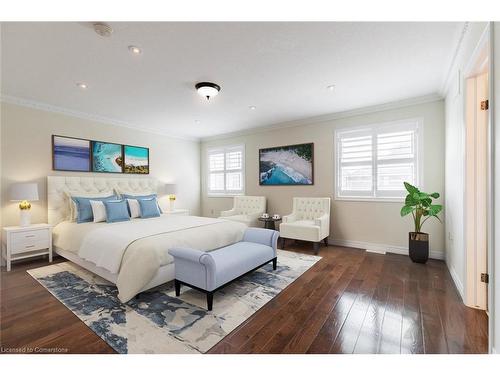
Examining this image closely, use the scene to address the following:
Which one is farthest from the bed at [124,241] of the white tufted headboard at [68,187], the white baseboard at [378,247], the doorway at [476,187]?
the doorway at [476,187]

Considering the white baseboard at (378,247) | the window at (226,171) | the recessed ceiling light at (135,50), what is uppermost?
the recessed ceiling light at (135,50)

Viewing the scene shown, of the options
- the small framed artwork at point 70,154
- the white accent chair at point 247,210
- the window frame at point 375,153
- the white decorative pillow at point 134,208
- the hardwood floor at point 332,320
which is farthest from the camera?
the white accent chair at point 247,210

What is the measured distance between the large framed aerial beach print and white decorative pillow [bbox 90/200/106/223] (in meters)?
3.30

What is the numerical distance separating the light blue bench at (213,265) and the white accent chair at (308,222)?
1.25 m

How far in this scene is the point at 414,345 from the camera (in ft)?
5.36

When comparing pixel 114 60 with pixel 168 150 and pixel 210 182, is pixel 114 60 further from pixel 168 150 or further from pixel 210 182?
pixel 210 182

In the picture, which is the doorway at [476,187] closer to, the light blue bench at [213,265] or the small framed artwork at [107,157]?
the light blue bench at [213,265]

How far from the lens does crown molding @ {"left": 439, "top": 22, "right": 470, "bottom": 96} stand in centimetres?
200

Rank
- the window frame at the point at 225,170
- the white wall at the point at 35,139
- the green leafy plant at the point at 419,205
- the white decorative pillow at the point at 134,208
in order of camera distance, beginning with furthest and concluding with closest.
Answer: the window frame at the point at 225,170, the white decorative pillow at the point at 134,208, the white wall at the point at 35,139, the green leafy plant at the point at 419,205

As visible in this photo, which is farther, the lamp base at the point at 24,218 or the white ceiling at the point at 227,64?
the lamp base at the point at 24,218

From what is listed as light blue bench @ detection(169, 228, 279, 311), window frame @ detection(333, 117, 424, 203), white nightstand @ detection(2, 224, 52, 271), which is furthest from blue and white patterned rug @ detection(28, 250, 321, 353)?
window frame @ detection(333, 117, 424, 203)

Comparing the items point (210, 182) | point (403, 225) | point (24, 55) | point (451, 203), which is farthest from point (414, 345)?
point (210, 182)

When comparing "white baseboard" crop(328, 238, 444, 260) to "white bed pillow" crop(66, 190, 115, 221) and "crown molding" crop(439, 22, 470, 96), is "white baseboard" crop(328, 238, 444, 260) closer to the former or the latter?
"crown molding" crop(439, 22, 470, 96)

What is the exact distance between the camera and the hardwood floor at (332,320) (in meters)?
1.65
